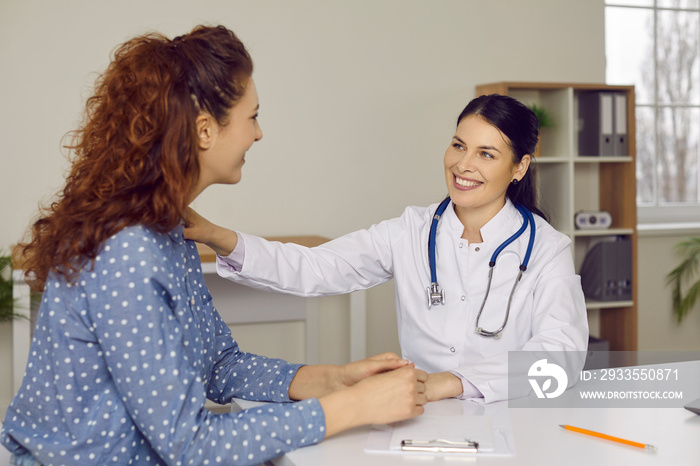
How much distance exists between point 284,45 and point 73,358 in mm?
2784

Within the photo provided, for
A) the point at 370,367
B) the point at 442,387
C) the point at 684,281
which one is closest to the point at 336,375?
the point at 370,367

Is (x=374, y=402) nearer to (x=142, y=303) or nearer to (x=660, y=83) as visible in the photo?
(x=142, y=303)

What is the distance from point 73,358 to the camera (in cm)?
107

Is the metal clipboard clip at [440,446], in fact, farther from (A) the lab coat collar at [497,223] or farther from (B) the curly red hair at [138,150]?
(A) the lab coat collar at [497,223]

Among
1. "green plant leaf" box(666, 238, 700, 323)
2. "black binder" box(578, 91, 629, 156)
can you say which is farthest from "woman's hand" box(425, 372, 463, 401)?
"green plant leaf" box(666, 238, 700, 323)

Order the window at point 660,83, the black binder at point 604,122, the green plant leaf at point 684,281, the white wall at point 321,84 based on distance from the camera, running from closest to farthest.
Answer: the white wall at point 321,84
the black binder at point 604,122
the green plant leaf at point 684,281
the window at point 660,83

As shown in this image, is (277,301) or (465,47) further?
(465,47)

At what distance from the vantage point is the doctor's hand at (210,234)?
1.49 meters

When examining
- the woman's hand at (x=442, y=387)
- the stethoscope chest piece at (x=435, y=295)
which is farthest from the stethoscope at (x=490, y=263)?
the woman's hand at (x=442, y=387)

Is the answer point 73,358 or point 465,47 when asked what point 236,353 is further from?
point 465,47

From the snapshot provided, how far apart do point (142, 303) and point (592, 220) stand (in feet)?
11.0

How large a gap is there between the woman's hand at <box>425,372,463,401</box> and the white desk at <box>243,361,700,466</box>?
44mm

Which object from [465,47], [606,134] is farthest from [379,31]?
[606,134]

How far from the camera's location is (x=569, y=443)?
1.14m
